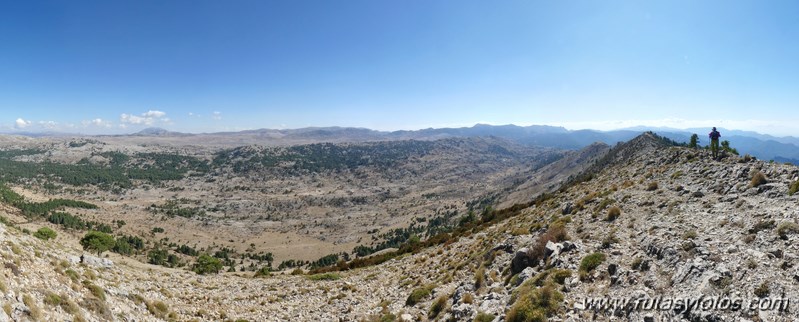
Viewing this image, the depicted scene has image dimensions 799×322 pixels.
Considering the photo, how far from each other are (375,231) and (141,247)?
329 ft

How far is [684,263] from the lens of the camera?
15.2 m

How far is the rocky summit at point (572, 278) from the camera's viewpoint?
13.1 metres

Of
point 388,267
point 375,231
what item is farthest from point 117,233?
point 388,267

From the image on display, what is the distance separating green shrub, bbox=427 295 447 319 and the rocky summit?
0.09 metres

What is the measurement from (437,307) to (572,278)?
788 centimetres

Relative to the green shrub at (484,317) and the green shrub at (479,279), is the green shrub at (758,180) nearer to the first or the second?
the green shrub at (479,279)

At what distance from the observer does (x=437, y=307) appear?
21.0 m

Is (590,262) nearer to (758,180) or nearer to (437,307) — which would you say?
(437,307)

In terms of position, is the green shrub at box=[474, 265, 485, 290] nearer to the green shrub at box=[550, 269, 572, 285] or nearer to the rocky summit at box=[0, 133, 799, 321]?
the rocky summit at box=[0, 133, 799, 321]

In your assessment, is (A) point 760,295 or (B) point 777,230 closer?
(A) point 760,295

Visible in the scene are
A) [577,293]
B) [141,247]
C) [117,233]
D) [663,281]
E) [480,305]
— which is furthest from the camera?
[117,233]

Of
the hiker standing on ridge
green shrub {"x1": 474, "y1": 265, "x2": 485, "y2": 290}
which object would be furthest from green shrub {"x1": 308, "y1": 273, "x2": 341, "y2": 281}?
the hiker standing on ridge

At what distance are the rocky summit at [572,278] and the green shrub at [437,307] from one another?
87 millimetres

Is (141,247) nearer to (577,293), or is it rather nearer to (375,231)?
(375,231)
